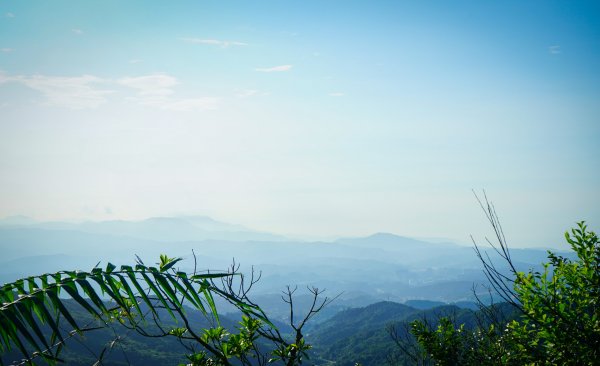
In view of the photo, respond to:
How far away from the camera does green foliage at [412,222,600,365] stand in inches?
207

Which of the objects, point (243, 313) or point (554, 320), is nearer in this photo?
point (243, 313)

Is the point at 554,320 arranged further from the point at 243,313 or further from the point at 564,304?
the point at 243,313

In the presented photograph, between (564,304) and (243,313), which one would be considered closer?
(243,313)

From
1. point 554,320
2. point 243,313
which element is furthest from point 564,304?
point 243,313

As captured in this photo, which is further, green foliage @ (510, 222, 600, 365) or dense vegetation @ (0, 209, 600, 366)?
green foliage @ (510, 222, 600, 365)

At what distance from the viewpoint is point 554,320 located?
5.40m

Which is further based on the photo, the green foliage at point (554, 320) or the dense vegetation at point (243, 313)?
the green foliage at point (554, 320)

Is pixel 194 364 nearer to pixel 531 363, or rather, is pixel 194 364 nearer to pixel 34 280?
pixel 34 280

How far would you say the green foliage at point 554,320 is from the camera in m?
5.26

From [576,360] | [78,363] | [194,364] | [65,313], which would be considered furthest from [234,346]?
[78,363]

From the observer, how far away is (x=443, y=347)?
23.7 feet

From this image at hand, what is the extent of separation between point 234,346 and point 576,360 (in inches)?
172

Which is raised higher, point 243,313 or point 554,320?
point 243,313

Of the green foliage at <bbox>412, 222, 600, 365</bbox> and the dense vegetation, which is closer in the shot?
the dense vegetation
